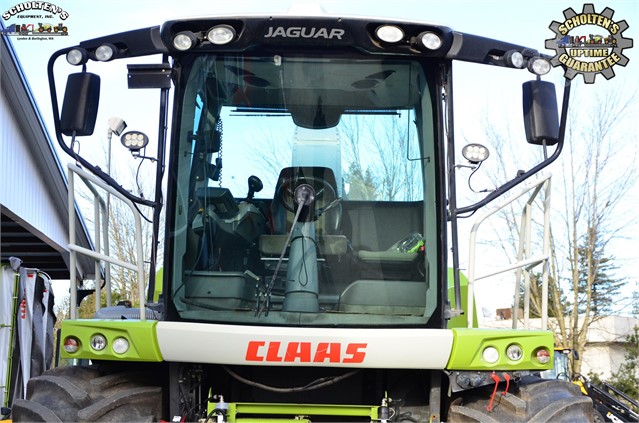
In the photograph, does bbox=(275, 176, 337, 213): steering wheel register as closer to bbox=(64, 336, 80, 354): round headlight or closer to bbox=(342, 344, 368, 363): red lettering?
bbox=(342, 344, 368, 363): red lettering

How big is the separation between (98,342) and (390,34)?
2.52 metres

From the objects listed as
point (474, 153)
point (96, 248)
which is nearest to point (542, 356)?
point (474, 153)

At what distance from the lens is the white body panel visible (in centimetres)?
505

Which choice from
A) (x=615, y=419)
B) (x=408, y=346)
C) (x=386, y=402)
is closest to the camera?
(x=408, y=346)

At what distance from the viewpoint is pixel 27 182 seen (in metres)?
16.6

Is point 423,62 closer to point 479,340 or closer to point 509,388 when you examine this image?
Result: point 479,340

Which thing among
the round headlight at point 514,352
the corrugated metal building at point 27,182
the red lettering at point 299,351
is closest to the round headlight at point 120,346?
the red lettering at point 299,351

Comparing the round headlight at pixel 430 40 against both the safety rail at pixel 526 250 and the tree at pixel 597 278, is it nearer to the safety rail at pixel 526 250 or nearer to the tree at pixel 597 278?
the safety rail at pixel 526 250

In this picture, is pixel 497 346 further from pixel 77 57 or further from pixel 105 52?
pixel 77 57

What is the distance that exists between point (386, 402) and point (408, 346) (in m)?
0.57

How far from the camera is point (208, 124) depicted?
18.1 feet

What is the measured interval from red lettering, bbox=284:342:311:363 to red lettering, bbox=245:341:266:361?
0.15m

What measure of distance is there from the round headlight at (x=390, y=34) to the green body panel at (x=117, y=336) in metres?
2.15

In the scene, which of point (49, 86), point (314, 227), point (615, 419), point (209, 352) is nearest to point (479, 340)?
point (314, 227)
